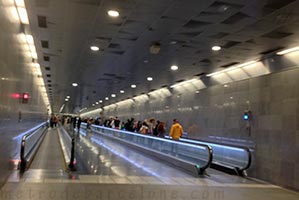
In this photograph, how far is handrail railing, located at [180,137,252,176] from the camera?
432 inches

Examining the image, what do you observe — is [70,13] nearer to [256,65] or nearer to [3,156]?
[3,156]

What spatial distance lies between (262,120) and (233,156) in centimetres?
179

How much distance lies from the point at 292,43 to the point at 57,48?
7813mm

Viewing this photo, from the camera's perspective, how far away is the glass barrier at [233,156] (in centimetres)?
1097

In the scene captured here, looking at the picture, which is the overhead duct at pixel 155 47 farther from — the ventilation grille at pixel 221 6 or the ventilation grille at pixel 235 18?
the ventilation grille at pixel 221 6

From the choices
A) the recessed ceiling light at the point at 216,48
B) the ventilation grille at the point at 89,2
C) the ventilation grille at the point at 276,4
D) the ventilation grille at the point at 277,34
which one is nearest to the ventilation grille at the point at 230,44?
the recessed ceiling light at the point at 216,48

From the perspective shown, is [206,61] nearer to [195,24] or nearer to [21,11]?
[195,24]

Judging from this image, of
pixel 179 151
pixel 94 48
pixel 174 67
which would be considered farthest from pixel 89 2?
pixel 174 67

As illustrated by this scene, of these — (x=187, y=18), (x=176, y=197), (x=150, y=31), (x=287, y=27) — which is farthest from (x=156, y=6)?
(x=176, y=197)

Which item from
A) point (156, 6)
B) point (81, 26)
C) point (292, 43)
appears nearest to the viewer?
point (156, 6)

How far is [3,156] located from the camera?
7207 mm

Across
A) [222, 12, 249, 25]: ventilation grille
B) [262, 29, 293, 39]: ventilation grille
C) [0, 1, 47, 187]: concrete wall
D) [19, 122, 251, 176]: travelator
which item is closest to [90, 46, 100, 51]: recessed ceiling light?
[19, 122, 251, 176]: travelator

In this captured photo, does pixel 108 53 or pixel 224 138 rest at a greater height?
pixel 108 53

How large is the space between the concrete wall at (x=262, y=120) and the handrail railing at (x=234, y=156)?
0.25 m
